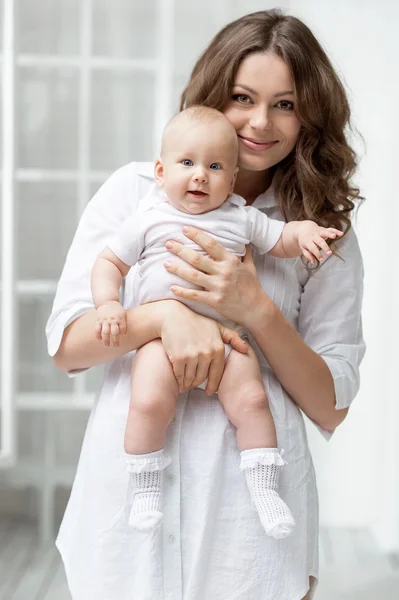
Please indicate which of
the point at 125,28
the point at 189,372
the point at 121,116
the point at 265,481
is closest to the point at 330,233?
the point at 189,372

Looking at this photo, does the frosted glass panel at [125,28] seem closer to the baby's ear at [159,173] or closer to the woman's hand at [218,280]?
the baby's ear at [159,173]

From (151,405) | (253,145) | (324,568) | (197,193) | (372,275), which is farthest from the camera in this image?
(372,275)

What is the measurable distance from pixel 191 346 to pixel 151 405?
0.13 m

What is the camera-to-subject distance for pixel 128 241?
5.11ft

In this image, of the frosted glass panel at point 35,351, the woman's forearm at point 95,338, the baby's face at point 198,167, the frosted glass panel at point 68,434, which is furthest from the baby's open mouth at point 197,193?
the frosted glass panel at point 68,434

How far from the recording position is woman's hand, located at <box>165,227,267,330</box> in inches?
60.1

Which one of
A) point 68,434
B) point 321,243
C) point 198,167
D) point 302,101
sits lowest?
point 68,434

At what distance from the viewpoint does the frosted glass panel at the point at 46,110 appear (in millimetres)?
3512

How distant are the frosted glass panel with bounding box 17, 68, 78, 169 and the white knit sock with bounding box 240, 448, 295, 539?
7.72ft

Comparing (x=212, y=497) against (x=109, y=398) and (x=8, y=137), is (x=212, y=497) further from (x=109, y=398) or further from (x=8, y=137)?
(x=8, y=137)

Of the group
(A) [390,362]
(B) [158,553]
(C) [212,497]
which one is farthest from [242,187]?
(A) [390,362]

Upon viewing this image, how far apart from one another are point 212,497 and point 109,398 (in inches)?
10.9

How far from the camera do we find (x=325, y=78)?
172 centimetres

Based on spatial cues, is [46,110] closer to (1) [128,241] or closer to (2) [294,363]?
(1) [128,241]
